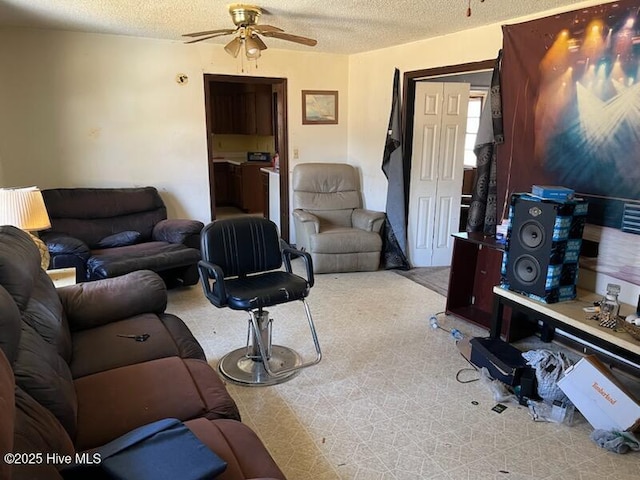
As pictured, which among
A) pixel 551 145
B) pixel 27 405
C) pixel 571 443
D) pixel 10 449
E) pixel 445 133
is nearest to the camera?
pixel 10 449

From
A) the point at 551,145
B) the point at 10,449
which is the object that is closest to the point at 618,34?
the point at 551,145

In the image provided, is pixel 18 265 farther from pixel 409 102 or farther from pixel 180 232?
pixel 409 102

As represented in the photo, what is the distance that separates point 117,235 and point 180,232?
565mm

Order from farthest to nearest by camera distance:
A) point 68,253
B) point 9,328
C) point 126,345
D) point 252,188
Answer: point 252,188 < point 68,253 < point 126,345 < point 9,328

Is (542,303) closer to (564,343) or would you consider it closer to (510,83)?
(564,343)

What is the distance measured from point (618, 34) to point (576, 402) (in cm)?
205

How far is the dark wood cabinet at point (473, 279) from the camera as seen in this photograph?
3324 millimetres

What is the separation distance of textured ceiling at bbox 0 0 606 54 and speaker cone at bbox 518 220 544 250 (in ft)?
4.69

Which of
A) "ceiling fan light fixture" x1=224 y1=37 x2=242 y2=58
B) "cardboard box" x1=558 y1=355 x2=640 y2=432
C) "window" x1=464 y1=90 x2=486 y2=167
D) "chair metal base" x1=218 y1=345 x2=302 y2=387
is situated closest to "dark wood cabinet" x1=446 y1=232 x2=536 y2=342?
"cardboard box" x1=558 y1=355 x2=640 y2=432

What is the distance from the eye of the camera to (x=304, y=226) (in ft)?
15.0

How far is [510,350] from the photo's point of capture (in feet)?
8.80

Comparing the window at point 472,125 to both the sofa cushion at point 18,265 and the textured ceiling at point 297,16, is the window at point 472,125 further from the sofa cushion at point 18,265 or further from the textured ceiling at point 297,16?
the sofa cushion at point 18,265

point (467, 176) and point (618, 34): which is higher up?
point (618, 34)

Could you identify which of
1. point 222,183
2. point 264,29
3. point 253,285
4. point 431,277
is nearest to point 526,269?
point 253,285
